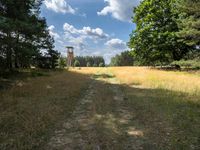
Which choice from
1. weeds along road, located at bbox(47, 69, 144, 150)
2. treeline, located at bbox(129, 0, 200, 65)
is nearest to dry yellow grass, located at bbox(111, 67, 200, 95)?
weeds along road, located at bbox(47, 69, 144, 150)

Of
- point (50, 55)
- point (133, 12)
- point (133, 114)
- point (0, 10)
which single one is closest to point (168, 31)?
point (133, 12)

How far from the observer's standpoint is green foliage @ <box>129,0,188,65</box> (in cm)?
3150

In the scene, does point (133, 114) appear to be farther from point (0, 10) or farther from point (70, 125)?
point (0, 10)

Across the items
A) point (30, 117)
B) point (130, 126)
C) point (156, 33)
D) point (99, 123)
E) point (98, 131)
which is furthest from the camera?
point (156, 33)

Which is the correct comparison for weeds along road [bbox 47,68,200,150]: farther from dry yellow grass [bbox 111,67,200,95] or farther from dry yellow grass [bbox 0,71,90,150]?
dry yellow grass [bbox 111,67,200,95]

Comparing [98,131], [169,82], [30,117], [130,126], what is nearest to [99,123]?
[98,131]

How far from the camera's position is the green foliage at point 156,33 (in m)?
31.5

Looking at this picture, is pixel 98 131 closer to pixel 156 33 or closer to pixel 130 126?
pixel 130 126

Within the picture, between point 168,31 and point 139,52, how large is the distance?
510cm

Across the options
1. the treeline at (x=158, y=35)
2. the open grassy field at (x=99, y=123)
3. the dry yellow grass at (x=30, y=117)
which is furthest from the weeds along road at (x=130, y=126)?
the treeline at (x=158, y=35)

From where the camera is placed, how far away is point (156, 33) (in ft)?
103

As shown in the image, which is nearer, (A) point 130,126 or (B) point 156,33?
(A) point 130,126

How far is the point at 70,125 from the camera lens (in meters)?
7.00

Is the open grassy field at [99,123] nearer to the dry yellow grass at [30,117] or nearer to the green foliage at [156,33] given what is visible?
the dry yellow grass at [30,117]
